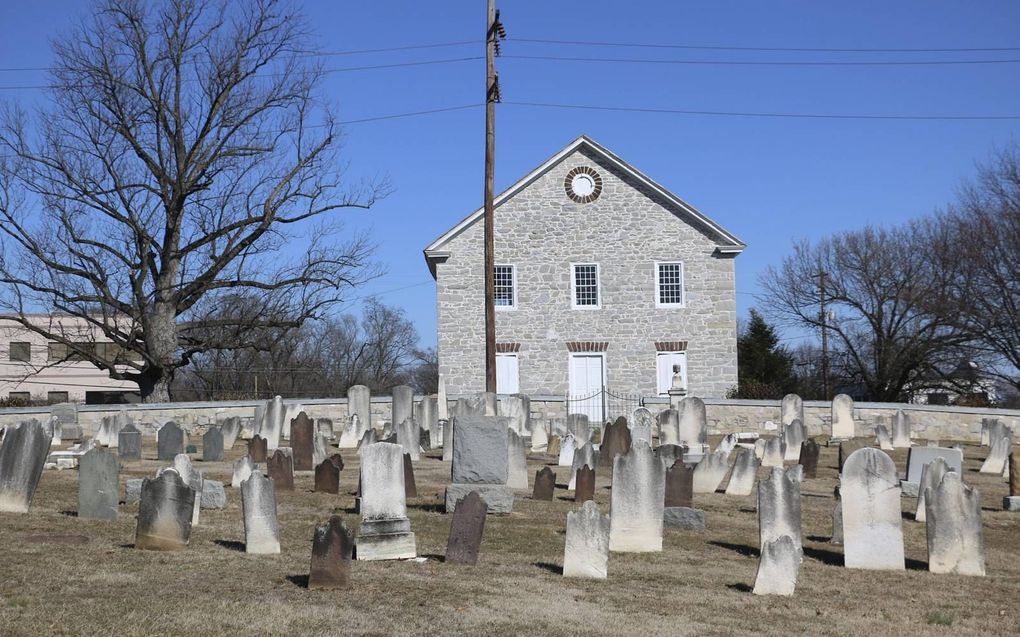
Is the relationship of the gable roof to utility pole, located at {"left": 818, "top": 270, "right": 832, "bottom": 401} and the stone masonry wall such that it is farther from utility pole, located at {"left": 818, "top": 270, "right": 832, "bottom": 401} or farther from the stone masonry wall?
utility pole, located at {"left": 818, "top": 270, "right": 832, "bottom": 401}

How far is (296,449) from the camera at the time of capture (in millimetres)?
18328

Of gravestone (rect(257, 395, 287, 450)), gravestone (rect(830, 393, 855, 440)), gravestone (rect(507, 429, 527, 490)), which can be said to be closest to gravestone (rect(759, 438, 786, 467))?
gravestone (rect(507, 429, 527, 490))

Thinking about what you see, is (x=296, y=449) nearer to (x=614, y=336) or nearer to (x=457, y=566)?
(x=457, y=566)

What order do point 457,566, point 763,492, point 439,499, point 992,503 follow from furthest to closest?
point 992,503, point 439,499, point 763,492, point 457,566

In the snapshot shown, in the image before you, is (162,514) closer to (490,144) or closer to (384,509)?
(384,509)

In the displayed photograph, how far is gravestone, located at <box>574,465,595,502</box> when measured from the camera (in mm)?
14430

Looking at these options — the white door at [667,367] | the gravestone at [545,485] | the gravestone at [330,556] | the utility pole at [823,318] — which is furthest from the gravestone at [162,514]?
the utility pole at [823,318]

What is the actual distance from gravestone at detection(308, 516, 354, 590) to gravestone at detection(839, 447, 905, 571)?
15.6ft

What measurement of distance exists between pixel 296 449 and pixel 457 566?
893 cm

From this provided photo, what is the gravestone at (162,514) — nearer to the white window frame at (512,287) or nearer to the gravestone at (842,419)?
the gravestone at (842,419)

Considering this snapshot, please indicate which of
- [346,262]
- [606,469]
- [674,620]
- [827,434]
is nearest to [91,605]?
[674,620]

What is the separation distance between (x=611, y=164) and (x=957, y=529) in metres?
25.5

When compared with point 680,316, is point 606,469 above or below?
below

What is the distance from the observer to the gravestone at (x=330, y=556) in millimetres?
8648
